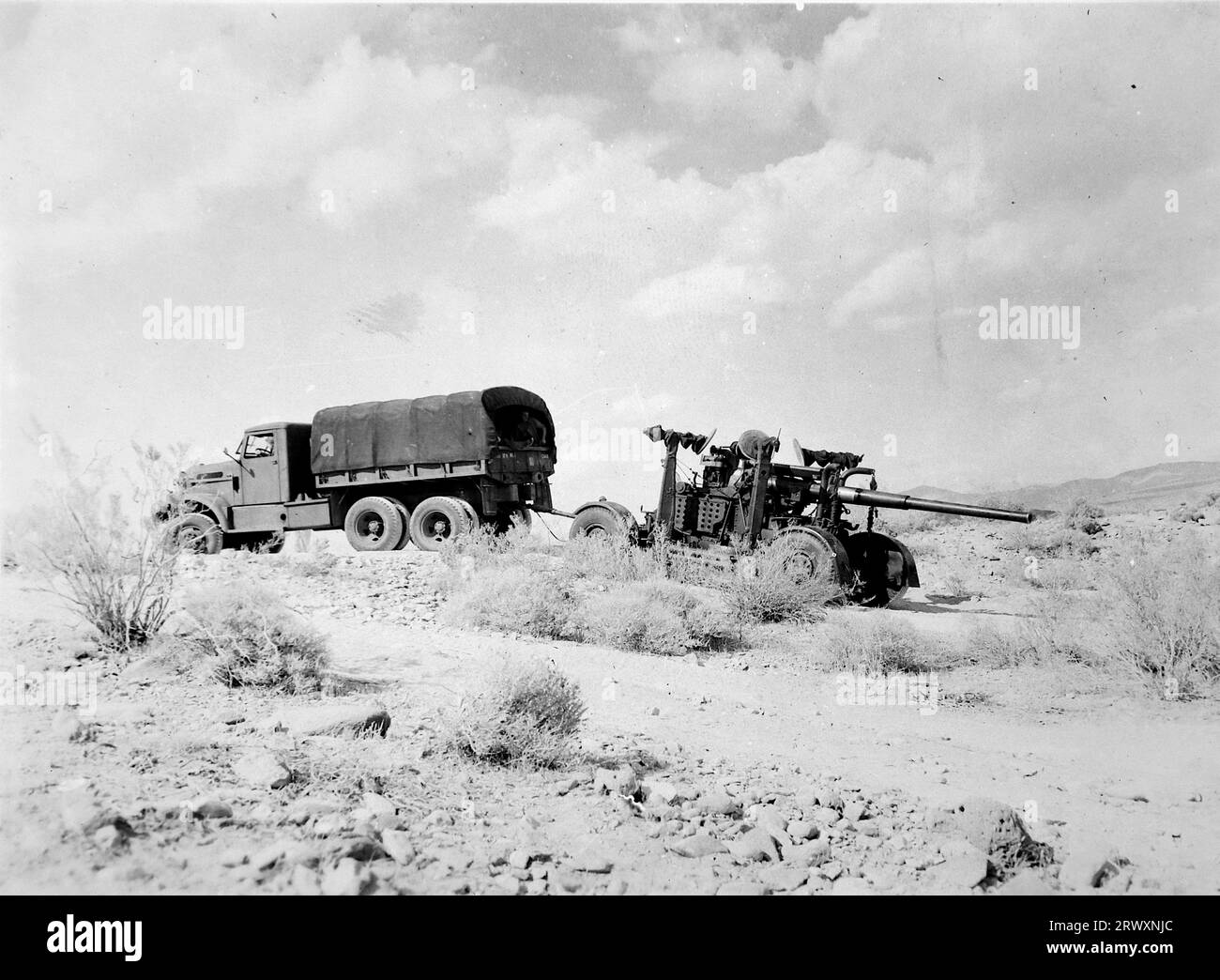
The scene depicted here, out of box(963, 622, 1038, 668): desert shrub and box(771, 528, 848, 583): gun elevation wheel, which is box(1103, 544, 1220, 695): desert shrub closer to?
box(963, 622, 1038, 668): desert shrub

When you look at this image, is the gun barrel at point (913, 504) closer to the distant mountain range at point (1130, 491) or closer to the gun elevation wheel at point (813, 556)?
the gun elevation wheel at point (813, 556)

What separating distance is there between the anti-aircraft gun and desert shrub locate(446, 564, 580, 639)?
3.39m

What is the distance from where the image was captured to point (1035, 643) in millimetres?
7613

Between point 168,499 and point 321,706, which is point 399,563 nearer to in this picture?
point 168,499

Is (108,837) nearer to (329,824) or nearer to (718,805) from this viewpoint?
(329,824)

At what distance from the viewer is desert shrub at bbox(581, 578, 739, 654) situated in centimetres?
816

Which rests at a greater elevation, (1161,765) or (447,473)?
(447,473)

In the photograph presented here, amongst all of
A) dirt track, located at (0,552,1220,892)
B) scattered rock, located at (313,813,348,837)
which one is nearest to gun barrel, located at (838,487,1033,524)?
dirt track, located at (0,552,1220,892)

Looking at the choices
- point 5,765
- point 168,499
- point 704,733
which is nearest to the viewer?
point 5,765

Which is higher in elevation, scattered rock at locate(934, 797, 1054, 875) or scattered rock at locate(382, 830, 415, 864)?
scattered rock at locate(382, 830, 415, 864)

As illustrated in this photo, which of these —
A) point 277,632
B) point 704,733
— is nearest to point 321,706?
point 277,632

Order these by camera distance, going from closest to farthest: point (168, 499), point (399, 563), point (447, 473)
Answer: point (168, 499) → point (399, 563) → point (447, 473)

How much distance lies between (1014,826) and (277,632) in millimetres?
4755
